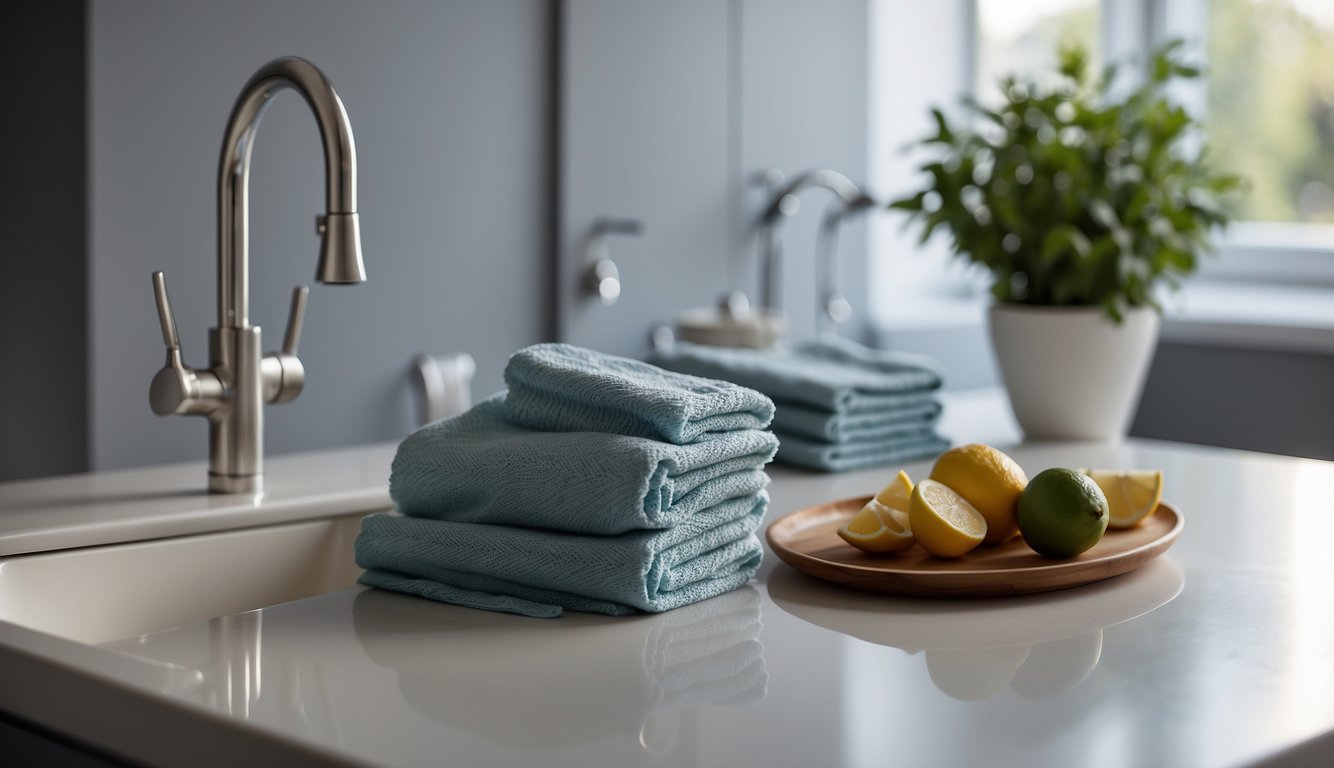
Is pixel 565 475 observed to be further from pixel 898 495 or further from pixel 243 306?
pixel 243 306

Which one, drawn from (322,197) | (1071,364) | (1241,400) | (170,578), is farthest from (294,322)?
(1241,400)

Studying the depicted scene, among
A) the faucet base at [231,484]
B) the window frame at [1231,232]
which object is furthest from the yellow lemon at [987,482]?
the window frame at [1231,232]

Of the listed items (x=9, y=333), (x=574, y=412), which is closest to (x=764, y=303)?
(x=9, y=333)

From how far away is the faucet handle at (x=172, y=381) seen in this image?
1131 mm

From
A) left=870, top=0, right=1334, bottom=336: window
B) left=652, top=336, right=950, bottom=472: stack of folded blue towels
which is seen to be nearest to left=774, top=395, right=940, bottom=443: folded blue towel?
left=652, top=336, right=950, bottom=472: stack of folded blue towels

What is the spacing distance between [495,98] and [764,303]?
→ 0.78 m

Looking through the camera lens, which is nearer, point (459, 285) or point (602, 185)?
point (459, 285)

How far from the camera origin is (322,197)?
7.33ft

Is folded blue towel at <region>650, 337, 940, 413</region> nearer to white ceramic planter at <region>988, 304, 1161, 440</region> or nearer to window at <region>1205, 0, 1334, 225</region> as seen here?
white ceramic planter at <region>988, 304, 1161, 440</region>

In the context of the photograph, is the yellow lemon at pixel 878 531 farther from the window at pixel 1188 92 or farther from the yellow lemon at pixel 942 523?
the window at pixel 1188 92

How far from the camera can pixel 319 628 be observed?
884 mm

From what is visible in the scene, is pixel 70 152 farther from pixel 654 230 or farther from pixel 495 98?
pixel 654 230

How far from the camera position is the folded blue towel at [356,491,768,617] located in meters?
0.88

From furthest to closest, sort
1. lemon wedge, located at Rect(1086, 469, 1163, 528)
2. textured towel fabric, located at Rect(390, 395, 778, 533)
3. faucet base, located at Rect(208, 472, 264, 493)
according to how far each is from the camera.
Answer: faucet base, located at Rect(208, 472, 264, 493) → lemon wedge, located at Rect(1086, 469, 1163, 528) → textured towel fabric, located at Rect(390, 395, 778, 533)
